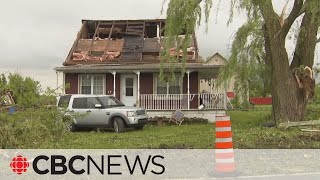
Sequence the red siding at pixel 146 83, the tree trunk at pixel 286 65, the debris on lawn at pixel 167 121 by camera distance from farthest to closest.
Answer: the red siding at pixel 146 83, the debris on lawn at pixel 167 121, the tree trunk at pixel 286 65

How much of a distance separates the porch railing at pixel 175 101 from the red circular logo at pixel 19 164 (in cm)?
1626

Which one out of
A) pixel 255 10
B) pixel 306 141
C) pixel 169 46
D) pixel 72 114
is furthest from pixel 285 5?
pixel 72 114

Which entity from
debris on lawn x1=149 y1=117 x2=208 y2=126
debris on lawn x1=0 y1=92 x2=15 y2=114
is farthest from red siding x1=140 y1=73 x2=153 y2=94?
debris on lawn x1=0 y1=92 x2=15 y2=114

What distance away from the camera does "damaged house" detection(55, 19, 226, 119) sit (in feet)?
84.9

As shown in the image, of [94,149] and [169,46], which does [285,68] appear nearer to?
[169,46]

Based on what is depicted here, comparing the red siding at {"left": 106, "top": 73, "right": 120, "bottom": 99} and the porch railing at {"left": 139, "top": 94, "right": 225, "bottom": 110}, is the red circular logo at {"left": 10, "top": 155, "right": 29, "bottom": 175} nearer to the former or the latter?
the porch railing at {"left": 139, "top": 94, "right": 225, "bottom": 110}

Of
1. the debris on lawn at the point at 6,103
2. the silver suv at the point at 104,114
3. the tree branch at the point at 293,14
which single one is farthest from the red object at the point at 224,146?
the silver suv at the point at 104,114

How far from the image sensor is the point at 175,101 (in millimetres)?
25938

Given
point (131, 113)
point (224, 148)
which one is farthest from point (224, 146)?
point (131, 113)

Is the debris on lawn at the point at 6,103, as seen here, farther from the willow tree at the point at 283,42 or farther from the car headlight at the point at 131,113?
the car headlight at the point at 131,113

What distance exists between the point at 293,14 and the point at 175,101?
10013 mm

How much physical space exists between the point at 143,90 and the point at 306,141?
15940 millimetres

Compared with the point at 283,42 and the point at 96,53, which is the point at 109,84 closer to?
the point at 96,53

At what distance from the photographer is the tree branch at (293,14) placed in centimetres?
1709
